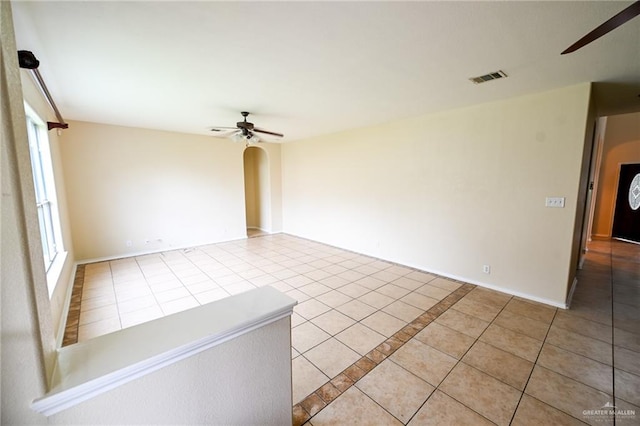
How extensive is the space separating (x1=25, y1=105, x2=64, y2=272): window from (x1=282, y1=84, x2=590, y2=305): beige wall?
450cm

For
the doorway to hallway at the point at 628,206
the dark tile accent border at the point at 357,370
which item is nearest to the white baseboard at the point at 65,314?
the dark tile accent border at the point at 357,370

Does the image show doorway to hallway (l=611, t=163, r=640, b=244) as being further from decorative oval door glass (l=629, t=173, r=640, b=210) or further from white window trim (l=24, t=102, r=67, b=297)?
white window trim (l=24, t=102, r=67, b=297)

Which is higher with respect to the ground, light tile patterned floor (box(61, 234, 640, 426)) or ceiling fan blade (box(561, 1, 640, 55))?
ceiling fan blade (box(561, 1, 640, 55))

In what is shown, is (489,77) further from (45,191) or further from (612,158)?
(612,158)

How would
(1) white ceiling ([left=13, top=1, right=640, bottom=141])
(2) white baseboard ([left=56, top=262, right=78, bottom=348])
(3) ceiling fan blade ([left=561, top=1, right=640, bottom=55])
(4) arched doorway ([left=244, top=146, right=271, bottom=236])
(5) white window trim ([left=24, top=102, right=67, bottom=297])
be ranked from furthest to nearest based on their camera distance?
(4) arched doorway ([left=244, top=146, right=271, bottom=236]) → (5) white window trim ([left=24, top=102, right=67, bottom=297]) → (2) white baseboard ([left=56, top=262, right=78, bottom=348]) → (1) white ceiling ([left=13, top=1, right=640, bottom=141]) → (3) ceiling fan blade ([left=561, top=1, right=640, bottom=55])

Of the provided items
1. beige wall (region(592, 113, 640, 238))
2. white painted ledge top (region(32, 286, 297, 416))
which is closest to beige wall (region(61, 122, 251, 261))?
white painted ledge top (region(32, 286, 297, 416))

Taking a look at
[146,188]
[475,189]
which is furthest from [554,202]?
[146,188]

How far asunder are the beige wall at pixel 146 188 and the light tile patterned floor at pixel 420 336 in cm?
73

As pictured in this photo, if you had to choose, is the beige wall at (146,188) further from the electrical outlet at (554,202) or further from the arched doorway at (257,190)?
the electrical outlet at (554,202)

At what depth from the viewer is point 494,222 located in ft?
11.3

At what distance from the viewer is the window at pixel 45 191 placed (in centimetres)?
292

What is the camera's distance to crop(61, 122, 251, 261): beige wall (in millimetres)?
4441

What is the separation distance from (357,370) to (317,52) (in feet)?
8.54

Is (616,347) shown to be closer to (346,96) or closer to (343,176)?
(346,96)
